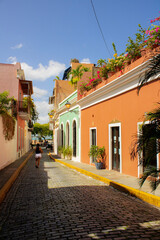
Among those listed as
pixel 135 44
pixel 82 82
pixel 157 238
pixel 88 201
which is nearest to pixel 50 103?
pixel 82 82

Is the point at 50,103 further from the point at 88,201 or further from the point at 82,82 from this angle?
the point at 88,201

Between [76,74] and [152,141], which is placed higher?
[76,74]

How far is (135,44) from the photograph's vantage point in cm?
866

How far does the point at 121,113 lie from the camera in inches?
388

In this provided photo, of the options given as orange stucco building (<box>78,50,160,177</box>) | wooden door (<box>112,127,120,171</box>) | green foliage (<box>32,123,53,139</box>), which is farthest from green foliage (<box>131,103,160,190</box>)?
green foliage (<box>32,123,53,139</box>)

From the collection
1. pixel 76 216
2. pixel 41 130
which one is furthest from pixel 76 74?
pixel 41 130

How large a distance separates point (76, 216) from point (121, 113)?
617 centimetres

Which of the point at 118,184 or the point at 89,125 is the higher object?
the point at 89,125

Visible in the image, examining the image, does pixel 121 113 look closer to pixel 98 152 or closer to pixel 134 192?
pixel 98 152

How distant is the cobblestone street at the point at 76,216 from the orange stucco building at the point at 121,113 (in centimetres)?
250

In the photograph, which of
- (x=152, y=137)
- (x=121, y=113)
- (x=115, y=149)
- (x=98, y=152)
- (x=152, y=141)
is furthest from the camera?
(x=98, y=152)

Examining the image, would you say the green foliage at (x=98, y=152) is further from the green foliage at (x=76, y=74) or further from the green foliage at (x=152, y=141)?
the green foliage at (x=76, y=74)

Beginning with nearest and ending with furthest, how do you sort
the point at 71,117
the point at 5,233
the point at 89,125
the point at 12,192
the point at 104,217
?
1. the point at 5,233
2. the point at 104,217
3. the point at 12,192
4. the point at 89,125
5. the point at 71,117

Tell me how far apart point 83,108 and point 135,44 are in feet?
24.3
